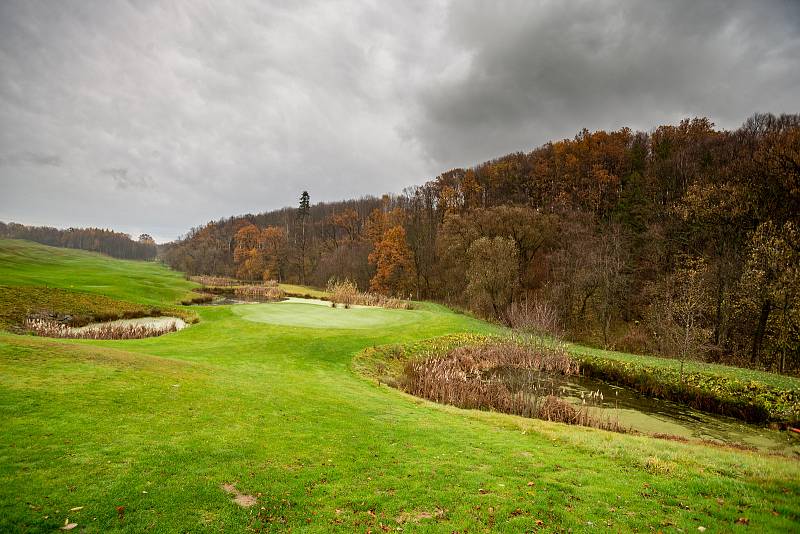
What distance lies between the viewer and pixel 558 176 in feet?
180

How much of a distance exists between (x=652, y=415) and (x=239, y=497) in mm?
17188

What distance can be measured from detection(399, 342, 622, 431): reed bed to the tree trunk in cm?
1379

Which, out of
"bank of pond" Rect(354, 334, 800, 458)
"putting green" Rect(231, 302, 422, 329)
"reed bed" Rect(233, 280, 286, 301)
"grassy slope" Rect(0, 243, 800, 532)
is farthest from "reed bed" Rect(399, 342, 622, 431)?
"reed bed" Rect(233, 280, 286, 301)

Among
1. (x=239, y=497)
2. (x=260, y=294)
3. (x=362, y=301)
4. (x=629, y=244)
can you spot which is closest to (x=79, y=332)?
(x=239, y=497)

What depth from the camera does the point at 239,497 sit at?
637 cm

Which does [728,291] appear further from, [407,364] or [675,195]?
[407,364]

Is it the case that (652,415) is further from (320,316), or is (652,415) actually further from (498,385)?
(320,316)

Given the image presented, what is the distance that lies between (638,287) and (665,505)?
36.9 meters

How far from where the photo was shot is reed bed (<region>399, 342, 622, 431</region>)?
1471 centimetres

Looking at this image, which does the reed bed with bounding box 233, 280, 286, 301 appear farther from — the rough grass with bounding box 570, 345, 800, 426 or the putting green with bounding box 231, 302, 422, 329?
the rough grass with bounding box 570, 345, 800, 426

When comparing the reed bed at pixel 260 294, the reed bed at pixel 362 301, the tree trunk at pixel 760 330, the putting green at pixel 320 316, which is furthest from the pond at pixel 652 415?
the reed bed at pixel 260 294

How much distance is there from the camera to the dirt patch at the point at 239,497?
Result: 244 inches

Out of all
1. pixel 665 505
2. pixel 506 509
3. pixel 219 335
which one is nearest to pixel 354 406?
pixel 506 509

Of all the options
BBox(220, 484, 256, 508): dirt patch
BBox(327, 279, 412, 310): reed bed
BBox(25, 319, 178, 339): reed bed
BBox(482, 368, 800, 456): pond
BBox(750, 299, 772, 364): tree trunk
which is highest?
BBox(750, 299, 772, 364): tree trunk
